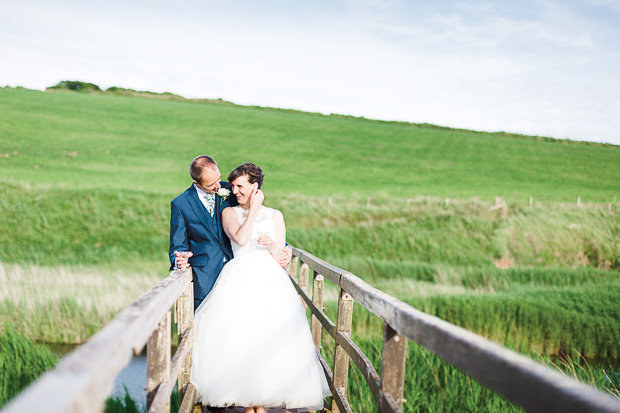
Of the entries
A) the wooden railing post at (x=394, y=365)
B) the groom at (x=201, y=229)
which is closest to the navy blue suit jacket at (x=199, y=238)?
the groom at (x=201, y=229)

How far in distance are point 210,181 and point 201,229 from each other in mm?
394

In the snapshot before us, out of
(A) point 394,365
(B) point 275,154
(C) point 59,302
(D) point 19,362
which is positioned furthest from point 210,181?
(B) point 275,154

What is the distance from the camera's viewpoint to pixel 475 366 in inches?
59.6

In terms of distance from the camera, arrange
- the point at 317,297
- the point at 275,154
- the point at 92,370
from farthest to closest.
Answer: the point at 275,154
the point at 317,297
the point at 92,370

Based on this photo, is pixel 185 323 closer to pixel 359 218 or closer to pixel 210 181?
pixel 210 181

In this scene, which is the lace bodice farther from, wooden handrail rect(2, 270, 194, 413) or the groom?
wooden handrail rect(2, 270, 194, 413)

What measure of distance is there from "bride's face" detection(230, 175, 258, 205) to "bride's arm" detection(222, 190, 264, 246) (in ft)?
0.17

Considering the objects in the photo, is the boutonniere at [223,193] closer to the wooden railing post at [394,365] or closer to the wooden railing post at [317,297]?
the wooden railing post at [317,297]

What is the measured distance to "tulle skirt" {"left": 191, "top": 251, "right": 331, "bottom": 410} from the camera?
3.74m

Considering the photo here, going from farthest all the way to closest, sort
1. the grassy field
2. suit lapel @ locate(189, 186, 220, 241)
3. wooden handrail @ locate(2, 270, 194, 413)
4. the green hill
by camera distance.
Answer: the green hill, the grassy field, suit lapel @ locate(189, 186, 220, 241), wooden handrail @ locate(2, 270, 194, 413)

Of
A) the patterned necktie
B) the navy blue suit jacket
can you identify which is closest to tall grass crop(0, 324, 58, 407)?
the navy blue suit jacket

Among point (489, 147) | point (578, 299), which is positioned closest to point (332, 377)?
point (578, 299)

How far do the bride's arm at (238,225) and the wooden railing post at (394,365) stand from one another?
201 centimetres

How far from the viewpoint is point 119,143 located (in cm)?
3972
